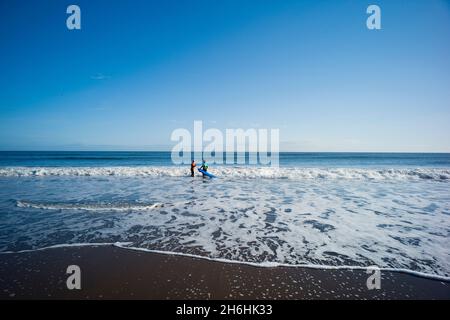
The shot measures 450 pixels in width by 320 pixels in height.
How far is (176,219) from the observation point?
742 centimetres

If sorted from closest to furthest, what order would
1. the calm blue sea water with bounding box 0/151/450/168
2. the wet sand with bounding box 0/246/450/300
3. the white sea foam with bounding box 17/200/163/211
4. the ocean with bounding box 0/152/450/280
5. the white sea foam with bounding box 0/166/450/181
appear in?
the wet sand with bounding box 0/246/450/300, the ocean with bounding box 0/152/450/280, the white sea foam with bounding box 17/200/163/211, the white sea foam with bounding box 0/166/450/181, the calm blue sea water with bounding box 0/151/450/168

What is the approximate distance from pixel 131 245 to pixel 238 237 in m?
2.69

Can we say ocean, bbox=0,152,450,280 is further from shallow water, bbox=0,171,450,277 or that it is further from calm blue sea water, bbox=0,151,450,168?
calm blue sea water, bbox=0,151,450,168

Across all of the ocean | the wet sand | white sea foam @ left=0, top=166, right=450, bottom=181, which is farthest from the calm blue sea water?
the wet sand

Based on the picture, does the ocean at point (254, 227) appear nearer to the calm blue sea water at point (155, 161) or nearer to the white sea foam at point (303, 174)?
the white sea foam at point (303, 174)

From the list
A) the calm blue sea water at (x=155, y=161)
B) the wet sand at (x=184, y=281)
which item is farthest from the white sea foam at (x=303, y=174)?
the wet sand at (x=184, y=281)

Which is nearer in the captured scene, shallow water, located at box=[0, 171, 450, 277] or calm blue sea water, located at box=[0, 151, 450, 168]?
shallow water, located at box=[0, 171, 450, 277]

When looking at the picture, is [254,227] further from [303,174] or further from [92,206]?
[303,174]

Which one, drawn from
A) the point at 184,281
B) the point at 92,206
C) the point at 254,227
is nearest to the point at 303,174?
the point at 254,227

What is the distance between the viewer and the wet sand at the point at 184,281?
341 centimetres

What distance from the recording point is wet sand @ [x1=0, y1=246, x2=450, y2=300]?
3.41 meters

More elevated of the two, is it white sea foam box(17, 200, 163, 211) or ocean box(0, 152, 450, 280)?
white sea foam box(17, 200, 163, 211)
